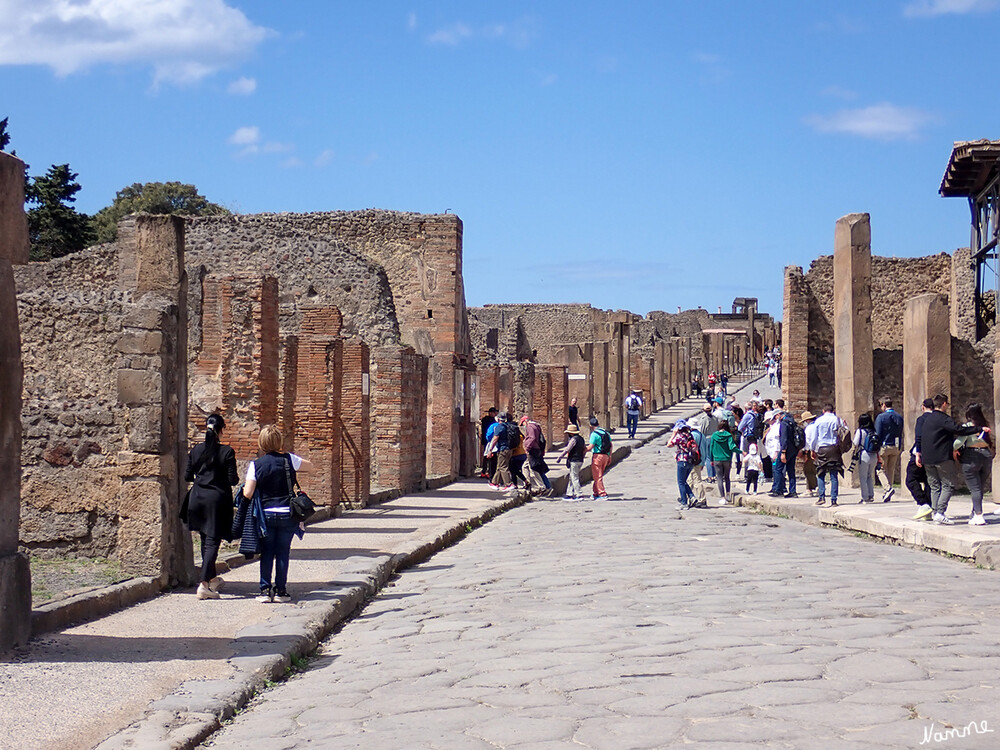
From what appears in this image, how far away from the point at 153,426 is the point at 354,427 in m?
8.61

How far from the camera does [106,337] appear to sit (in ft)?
37.5

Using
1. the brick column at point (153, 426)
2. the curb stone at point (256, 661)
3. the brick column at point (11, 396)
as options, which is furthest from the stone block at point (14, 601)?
the brick column at point (153, 426)

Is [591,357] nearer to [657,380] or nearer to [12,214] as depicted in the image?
[657,380]

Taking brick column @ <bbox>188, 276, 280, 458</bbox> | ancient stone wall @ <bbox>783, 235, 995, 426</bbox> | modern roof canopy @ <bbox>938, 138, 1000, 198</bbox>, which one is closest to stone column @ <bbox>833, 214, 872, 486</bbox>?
ancient stone wall @ <bbox>783, 235, 995, 426</bbox>

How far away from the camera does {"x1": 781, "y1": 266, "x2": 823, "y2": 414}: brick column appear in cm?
2528

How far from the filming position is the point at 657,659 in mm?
6910

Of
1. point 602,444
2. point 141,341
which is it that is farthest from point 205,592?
point 602,444

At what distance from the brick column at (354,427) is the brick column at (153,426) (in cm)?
780

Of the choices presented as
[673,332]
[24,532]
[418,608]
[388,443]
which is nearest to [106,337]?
[24,532]

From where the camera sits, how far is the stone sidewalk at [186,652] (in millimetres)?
5602

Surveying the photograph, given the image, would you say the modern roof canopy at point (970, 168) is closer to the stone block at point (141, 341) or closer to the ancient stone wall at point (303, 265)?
the ancient stone wall at point (303, 265)

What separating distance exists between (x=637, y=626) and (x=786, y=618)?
1.05 meters

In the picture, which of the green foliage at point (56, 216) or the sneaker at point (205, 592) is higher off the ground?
the green foliage at point (56, 216)

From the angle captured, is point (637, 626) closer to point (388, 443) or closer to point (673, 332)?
point (388, 443)
